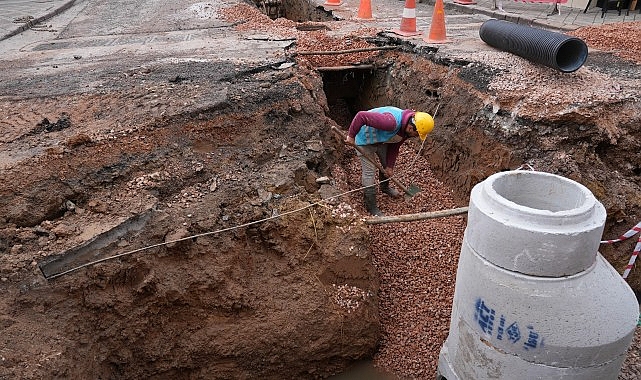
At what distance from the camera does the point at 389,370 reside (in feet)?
13.4

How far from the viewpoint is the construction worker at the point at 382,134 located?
4.89m

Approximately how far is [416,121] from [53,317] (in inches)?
143

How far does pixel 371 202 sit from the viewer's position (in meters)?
Result: 5.38

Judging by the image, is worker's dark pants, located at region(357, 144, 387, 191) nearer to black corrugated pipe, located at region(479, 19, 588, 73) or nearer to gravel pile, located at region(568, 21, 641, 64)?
black corrugated pipe, located at region(479, 19, 588, 73)

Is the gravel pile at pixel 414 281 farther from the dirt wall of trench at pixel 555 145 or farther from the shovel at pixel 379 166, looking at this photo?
the dirt wall of trench at pixel 555 145

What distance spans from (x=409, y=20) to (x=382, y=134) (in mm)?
3247

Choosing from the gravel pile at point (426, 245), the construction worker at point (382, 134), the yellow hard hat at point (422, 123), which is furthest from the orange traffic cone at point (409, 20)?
the yellow hard hat at point (422, 123)

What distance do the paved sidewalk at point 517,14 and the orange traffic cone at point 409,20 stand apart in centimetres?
228

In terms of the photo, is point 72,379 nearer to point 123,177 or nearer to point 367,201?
point 123,177

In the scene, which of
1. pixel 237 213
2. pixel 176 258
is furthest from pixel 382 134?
pixel 176 258

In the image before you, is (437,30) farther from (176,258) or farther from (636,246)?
(176,258)

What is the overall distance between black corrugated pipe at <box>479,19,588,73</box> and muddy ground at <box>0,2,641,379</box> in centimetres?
19

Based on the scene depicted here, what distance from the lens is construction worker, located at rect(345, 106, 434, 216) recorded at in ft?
16.0

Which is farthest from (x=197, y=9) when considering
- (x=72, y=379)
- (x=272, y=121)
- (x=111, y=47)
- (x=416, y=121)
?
(x=72, y=379)
